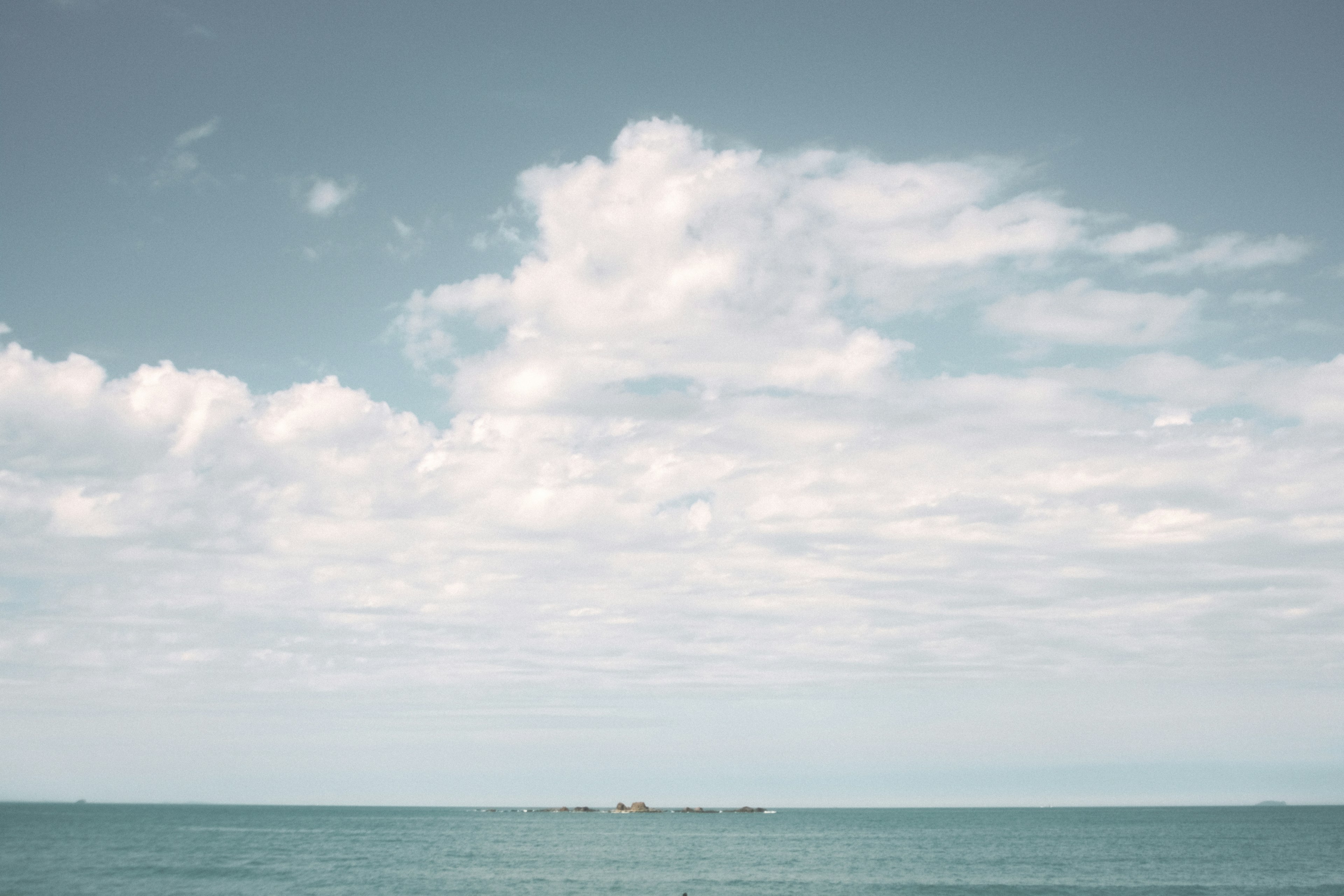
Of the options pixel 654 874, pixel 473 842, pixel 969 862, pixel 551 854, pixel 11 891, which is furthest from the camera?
pixel 473 842

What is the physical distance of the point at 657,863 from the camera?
10731 cm

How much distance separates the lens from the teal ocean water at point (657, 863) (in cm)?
8531

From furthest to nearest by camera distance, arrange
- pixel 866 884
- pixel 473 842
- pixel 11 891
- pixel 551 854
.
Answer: pixel 473 842 → pixel 551 854 → pixel 866 884 → pixel 11 891

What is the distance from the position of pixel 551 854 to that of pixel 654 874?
2881 cm

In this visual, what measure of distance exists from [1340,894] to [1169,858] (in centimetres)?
3559

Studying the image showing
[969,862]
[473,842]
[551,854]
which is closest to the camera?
[969,862]

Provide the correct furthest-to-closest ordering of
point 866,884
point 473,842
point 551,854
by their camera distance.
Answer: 1. point 473,842
2. point 551,854
3. point 866,884

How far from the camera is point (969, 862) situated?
110188 millimetres

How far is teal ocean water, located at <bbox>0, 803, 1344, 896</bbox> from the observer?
85.3 meters

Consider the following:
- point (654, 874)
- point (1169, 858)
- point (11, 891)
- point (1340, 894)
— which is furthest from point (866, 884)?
point (11, 891)

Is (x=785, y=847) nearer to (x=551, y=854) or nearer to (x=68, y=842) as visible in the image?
(x=551, y=854)

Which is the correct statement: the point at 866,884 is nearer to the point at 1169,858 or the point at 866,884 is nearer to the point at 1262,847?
the point at 1169,858

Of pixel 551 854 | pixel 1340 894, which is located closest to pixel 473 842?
pixel 551 854

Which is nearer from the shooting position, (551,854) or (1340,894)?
(1340,894)
